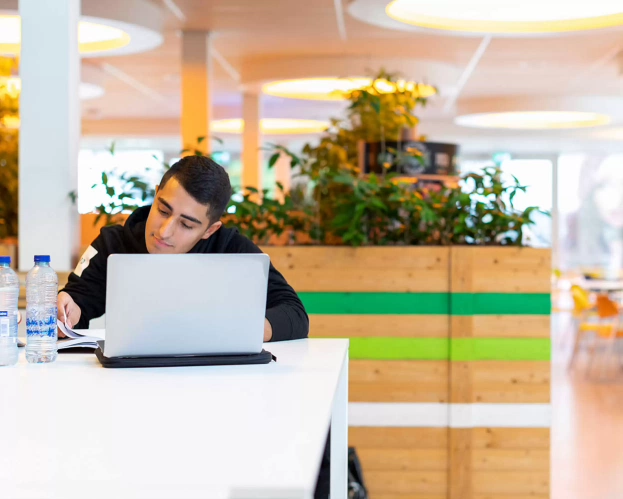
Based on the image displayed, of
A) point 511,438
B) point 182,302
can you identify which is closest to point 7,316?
point 182,302

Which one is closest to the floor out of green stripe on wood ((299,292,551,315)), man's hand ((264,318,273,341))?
green stripe on wood ((299,292,551,315))

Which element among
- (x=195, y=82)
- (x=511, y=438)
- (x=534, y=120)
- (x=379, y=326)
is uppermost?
(x=534, y=120)

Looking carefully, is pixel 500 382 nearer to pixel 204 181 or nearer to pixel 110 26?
pixel 204 181

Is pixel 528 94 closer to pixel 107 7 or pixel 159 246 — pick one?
pixel 107 7

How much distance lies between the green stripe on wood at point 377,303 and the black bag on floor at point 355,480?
0.64 meters

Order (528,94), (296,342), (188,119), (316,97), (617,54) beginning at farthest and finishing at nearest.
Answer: (528,94)
(316,97)
(617,54)
(188,119)
(296,342)

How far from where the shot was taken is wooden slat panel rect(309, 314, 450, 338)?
3887mm

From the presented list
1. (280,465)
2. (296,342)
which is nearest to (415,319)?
(296,342)

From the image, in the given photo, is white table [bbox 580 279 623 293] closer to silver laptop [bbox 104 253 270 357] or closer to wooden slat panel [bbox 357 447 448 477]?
wooden slat panel [bbox 357 447 448 477]

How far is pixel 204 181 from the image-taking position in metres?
2.51

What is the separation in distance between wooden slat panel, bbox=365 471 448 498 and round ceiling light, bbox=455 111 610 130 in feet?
36.8

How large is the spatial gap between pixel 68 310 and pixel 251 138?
9.86 m

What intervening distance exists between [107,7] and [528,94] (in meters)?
8.10

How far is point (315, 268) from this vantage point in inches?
155
